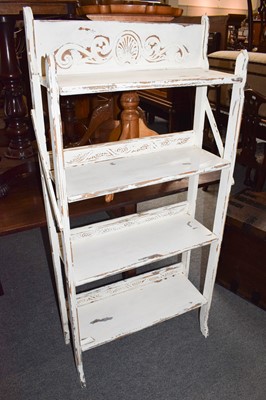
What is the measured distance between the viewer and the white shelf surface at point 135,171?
1029 millimetres

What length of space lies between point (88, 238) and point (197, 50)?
2.61ft

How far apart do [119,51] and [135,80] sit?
0.18 metres

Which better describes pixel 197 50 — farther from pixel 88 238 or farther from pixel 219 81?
pixel 88 238

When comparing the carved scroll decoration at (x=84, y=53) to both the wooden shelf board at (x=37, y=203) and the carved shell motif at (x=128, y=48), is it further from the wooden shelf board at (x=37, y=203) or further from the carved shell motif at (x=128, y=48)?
the wooden shelf board at (x=37, y=203)

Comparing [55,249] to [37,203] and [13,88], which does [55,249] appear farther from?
[13,88]

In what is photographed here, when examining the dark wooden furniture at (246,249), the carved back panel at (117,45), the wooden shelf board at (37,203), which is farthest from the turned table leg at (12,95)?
the dark wooden furniture at (246,249)

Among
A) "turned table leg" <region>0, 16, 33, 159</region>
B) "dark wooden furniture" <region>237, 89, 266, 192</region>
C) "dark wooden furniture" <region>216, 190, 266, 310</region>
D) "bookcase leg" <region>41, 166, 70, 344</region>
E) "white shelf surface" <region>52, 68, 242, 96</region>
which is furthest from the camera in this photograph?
"dark wooden furniture" <region>237, 89, 266, 192</region>

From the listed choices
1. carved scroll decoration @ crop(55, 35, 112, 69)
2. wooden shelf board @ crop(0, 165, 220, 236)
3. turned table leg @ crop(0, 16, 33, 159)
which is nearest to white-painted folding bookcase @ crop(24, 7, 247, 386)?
carved scroll decoration @ crop(55, 35, 112, 69)

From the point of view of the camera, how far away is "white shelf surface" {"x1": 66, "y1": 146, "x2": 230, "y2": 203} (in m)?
1.03

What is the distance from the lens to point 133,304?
1.46 metres

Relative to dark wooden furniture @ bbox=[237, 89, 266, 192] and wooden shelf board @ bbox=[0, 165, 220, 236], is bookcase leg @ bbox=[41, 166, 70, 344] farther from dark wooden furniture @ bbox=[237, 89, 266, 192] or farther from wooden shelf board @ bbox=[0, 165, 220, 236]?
dark wooden furniture @ bbox=[237, 89, 266, 192]

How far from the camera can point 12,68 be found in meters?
1.94

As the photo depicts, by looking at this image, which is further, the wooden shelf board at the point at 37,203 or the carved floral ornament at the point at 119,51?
the wooden shelf board at the point at 37,203

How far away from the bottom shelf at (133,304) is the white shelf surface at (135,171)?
1.93ft
